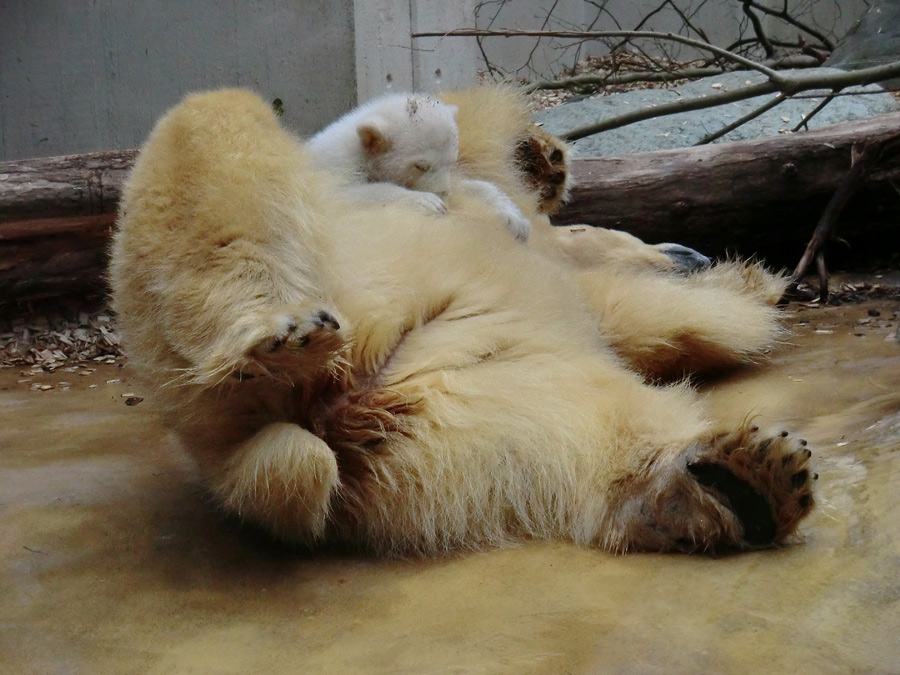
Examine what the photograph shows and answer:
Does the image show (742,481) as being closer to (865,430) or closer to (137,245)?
(865,430)

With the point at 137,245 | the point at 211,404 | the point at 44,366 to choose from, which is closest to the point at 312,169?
the point at 137,245

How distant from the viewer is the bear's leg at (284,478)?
5.79ft

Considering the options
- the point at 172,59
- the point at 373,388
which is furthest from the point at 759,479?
the point at 172,59

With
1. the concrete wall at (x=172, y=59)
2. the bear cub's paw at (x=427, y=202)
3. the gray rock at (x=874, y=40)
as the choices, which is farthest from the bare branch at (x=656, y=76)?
the bear cub's paw at (x=427, y=202)

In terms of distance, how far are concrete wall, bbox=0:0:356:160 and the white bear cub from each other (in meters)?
4.09

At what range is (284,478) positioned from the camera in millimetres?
1773

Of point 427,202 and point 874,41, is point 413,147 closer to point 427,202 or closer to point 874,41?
point 427,202

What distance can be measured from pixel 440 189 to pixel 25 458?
1446mm

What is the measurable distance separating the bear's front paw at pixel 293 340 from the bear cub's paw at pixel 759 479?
769 mm

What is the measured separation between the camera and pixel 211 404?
1.88 metres

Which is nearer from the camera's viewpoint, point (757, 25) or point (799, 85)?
point (799, 85)

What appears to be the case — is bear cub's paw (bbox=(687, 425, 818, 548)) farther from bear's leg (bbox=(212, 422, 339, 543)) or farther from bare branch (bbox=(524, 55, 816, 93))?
bare branch (bbox=(524, 55, 816, 93))

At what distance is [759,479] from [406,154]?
59.8 inches

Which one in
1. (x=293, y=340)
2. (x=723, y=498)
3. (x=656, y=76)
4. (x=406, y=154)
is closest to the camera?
(x=293, y=340)
